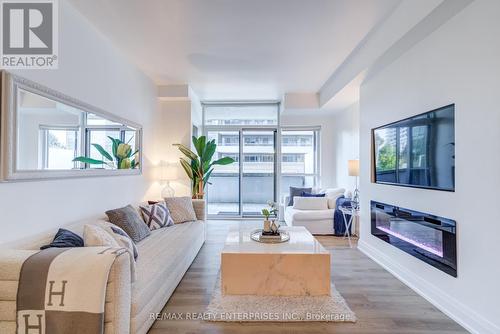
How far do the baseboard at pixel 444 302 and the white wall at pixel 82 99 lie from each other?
3.55m

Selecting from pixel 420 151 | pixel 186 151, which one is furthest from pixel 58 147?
pixel 420 151

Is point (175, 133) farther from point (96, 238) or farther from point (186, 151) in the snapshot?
point (96, 238)

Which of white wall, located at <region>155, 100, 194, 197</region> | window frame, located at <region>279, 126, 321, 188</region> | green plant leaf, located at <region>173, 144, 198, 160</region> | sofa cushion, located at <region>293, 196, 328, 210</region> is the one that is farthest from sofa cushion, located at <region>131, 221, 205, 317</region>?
window frame, located at <region>279, 126, 321, 188</region>

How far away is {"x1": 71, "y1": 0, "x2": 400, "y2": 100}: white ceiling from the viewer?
2533 millimetres

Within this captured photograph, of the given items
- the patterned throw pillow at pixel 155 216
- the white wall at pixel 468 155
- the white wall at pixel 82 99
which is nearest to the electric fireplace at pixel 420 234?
the white wall at pixel 468 155

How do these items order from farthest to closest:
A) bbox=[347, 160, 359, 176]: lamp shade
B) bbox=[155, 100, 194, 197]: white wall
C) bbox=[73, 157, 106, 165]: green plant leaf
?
1. bbox=[155, 100, 194, 197]: white wall
2. bbox=[347, 160, 359, 176]: lamp shade
3. bbox=[73, 157, 106, 165]: green plant leaf

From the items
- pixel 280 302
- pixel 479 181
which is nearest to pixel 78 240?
pixel 280 302

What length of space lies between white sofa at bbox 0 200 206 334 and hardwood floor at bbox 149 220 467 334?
0.17 meters

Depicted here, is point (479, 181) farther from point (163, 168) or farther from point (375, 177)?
point (163, 168)

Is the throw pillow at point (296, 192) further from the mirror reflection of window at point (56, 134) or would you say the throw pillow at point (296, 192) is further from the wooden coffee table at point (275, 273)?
the mirror reflection of window at point (56, 134)

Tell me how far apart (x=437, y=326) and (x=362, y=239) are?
1.93 m

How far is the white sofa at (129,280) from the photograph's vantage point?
1.52 metres

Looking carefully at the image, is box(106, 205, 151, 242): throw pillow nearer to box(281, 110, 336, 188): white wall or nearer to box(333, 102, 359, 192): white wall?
box(333, 102, 359, 192): white wall

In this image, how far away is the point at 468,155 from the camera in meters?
2.08
